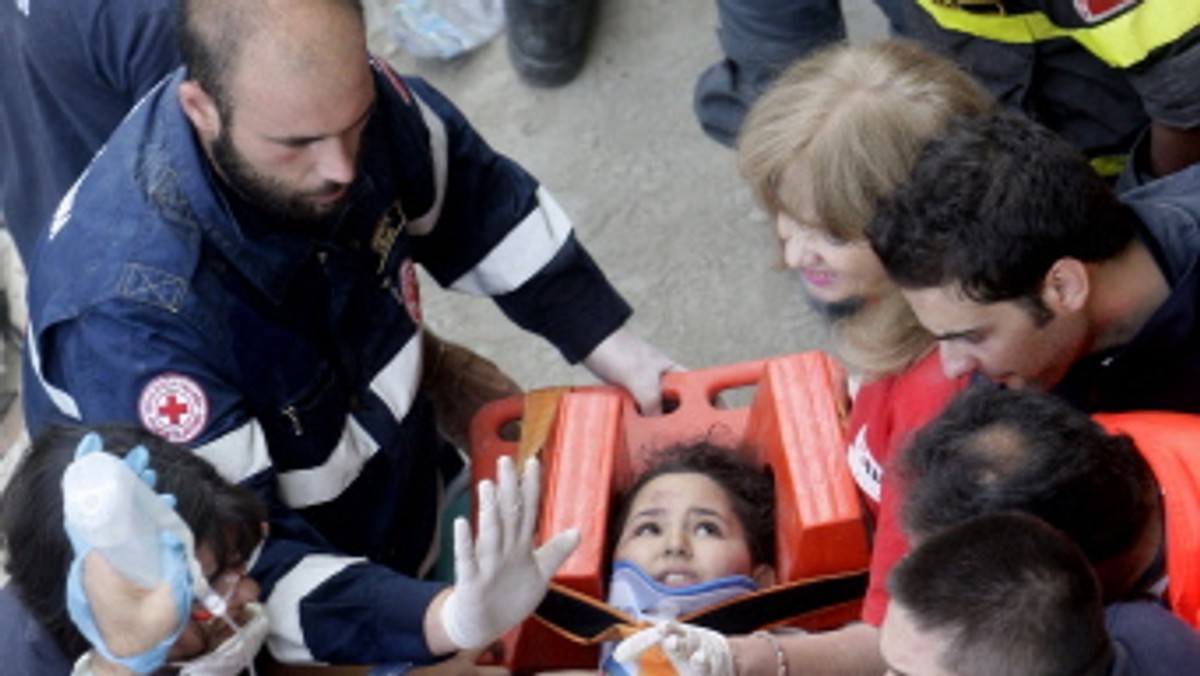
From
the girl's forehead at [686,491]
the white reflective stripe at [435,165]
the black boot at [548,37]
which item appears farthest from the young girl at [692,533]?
the black boot at [548,37]

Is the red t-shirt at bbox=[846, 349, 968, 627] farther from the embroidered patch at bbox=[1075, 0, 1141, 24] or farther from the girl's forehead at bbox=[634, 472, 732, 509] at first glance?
the embroidered patch at bbox=[1075, 0, 1141, 24]

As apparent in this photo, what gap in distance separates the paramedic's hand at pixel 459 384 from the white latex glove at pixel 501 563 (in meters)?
0.73

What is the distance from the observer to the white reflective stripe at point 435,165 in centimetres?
296

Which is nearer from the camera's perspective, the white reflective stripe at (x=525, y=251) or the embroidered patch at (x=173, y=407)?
the embroidered patch at (x=173, y=407)

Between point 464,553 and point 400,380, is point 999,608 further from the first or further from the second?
point 400,380

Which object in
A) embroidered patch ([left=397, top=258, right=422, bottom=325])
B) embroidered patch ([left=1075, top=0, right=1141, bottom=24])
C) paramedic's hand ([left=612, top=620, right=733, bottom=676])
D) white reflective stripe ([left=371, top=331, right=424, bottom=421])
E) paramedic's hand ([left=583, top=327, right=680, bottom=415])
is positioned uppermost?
embroidered patch ([left=1075, top=0, right=1141, bottom=24])

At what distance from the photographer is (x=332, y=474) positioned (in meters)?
2.75

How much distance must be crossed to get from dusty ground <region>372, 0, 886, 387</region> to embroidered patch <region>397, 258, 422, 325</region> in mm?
1375

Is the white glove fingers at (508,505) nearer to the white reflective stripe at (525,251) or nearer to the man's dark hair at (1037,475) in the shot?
the man's dark hair at (1037,475)

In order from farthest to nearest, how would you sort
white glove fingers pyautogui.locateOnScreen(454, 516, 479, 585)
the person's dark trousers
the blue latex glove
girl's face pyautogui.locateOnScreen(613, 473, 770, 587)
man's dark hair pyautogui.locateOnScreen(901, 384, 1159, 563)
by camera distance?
1. the person's dark trousers
2. girl's face pyautogui.locateOnScreen(613, 473, 770, 587)
3. white glove fingers pyautogui.locateOnScreen(454, 516, 479, 585)
4. the blue latex glove
5. man's dark hair pyautogui.locateOnScreen(901, 384, 1159, 563)

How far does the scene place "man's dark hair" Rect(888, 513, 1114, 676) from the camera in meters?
1.82

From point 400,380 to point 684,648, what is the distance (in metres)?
0.68

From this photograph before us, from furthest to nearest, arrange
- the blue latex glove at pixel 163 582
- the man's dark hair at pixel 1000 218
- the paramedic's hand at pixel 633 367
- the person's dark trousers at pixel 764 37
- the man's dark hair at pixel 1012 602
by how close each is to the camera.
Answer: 1. the person's dark trousers at pixel 764 37
2. the paramedic's hand at pixel 633 367
3. the man's dark hair at pixel 1000 218
4. the blue latex glove at pixel 163 582
5. the man's dark hair at pixel 1012 602

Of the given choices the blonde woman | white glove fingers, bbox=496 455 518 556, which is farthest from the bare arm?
white glove fingers, bbox=496 455 518 556
